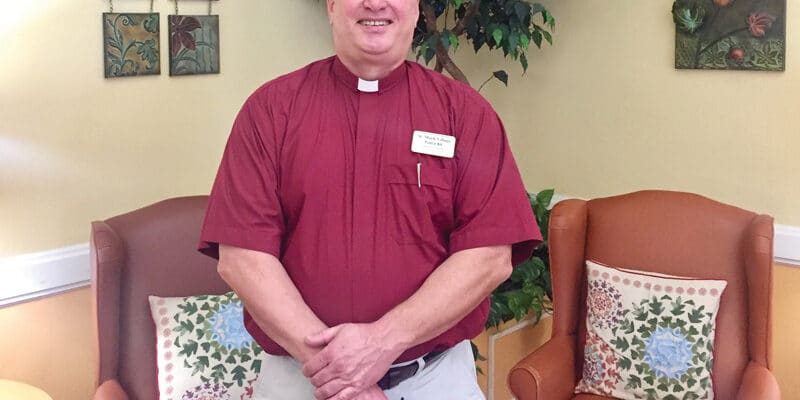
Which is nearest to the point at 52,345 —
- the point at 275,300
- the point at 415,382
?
the point at 275,300

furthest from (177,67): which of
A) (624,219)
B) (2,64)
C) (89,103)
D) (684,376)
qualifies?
(684,376)

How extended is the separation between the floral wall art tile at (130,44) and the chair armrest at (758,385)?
1.95m

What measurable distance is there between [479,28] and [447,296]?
5.80 ft

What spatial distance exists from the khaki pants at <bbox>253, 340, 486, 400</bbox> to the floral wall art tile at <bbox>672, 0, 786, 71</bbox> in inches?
69.3

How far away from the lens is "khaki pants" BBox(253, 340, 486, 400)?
1.68 m

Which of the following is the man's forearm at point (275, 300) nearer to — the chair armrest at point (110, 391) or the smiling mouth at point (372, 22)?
the smiling mouth at point (372, 22)

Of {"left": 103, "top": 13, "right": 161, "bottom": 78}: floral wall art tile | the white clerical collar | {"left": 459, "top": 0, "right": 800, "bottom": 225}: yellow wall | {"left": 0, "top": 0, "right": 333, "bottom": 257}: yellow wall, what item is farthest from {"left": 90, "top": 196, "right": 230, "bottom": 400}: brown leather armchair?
{"left": 459, "top": 0, "right": 800, "bottom": 225}: yellow wall

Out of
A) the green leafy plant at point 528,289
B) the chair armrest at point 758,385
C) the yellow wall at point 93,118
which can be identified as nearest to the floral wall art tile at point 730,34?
the green leafy plant at point 528,289

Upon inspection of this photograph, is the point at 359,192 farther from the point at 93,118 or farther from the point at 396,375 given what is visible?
the point at 93,118

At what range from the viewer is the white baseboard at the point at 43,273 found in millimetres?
2312

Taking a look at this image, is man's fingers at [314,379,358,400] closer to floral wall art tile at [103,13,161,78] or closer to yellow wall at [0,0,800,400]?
yellow wall at [0,0,800,400]

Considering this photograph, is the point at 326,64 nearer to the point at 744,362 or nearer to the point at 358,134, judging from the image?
the point at 358,134

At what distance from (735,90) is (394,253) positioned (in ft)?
6.16

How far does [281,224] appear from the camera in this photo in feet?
5.37
